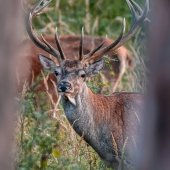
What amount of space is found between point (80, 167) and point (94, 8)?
9.30 metres

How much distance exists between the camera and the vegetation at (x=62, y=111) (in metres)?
3.40

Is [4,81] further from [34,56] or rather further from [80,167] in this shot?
[34,56]

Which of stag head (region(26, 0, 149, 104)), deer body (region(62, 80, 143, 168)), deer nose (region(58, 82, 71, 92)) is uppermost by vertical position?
stag head (region(26, 0, 149, 104))

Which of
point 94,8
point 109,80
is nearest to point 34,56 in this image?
point 109,80

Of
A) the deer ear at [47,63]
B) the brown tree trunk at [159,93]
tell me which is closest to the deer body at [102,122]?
the deer ear at [47,63]

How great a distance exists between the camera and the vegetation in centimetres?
340

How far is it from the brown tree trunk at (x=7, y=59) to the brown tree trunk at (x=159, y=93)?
76cm

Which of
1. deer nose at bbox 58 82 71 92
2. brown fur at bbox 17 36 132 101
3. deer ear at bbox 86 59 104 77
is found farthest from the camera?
brown fur at bbox 17 36 132 101

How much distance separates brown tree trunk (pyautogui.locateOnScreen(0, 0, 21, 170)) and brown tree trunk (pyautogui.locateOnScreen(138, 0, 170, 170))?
76 cm

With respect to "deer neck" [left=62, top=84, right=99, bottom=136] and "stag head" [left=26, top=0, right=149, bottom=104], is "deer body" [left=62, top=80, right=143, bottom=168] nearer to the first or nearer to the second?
"deer neck" [left=62, top=84, right=99, bottom=136]

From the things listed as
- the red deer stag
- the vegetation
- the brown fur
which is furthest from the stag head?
the brown fur

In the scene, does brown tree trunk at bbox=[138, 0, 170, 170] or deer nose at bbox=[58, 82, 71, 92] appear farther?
deer nose at bbox=[58, 82, 71, 92]

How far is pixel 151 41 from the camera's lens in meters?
1.92

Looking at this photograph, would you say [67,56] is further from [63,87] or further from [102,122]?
[63,87]
